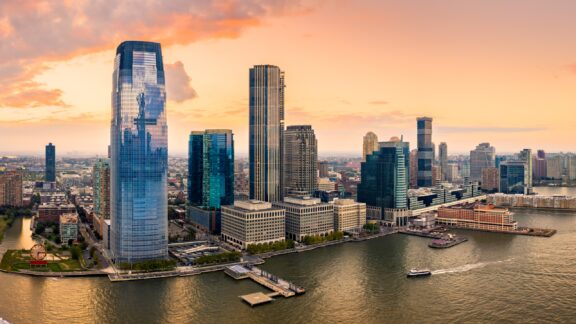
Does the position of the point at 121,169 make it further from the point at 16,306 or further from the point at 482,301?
the point at 482,301

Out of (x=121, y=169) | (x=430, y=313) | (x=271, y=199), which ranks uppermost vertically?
(x=121, y=169)

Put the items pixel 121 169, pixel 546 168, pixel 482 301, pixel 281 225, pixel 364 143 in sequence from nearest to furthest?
1. pixel 482 301
2. pixel 121 169
3. pixel 281 225
4. pixel 364 143
5. pixel 546 168

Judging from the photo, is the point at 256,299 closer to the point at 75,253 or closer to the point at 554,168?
the point at 75,253

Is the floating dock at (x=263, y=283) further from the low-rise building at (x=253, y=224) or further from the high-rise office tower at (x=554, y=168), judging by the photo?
the high-rise office tower at (x=554, y=168)

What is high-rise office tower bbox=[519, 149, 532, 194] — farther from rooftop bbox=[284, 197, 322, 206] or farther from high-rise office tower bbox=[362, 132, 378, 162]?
rooftop bbox=[284, 197, 322, 206]

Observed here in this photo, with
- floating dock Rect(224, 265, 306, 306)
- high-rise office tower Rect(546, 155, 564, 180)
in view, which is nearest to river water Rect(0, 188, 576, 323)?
floating dock Rect(224, 265, 306, 306)

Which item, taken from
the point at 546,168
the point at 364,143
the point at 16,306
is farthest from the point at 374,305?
the point at 546,168

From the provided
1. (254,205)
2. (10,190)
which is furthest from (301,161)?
(10,190)
